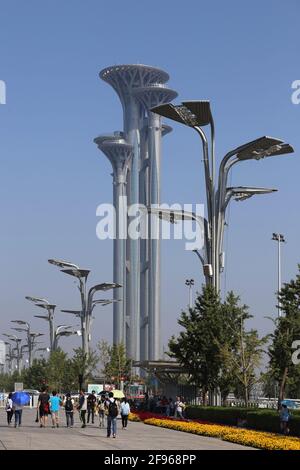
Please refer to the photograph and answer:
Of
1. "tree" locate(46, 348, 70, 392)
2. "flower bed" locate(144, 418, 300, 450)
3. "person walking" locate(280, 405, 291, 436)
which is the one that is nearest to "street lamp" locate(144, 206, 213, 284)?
"flower bed" locate(144, 418, 300, 450)

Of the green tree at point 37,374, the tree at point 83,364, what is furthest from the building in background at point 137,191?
the tree at point 83,364

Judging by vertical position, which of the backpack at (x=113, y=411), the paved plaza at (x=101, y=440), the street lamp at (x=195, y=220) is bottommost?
the paved plaza at (x=101, y=440)

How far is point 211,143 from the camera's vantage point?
1741 inches

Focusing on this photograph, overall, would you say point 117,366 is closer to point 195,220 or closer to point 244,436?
point 195,220

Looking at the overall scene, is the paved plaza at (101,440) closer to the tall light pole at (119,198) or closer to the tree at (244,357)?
the tree at (244,357)

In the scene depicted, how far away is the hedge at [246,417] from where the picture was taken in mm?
31831

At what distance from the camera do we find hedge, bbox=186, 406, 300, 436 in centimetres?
3183

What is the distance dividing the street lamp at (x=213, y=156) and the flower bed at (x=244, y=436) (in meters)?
11.8

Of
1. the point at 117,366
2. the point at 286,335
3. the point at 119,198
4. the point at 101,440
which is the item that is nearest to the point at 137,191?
the point at 119,198

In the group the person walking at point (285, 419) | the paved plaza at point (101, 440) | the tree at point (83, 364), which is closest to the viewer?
the paved plaza at point (101, 440)

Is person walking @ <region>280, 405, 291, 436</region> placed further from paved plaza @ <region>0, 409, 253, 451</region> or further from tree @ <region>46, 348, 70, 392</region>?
tree @ <region>46, 348, 70, 392</region>

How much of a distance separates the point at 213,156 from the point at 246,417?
47.5 ft

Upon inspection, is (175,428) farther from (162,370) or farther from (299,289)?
(162,370)
